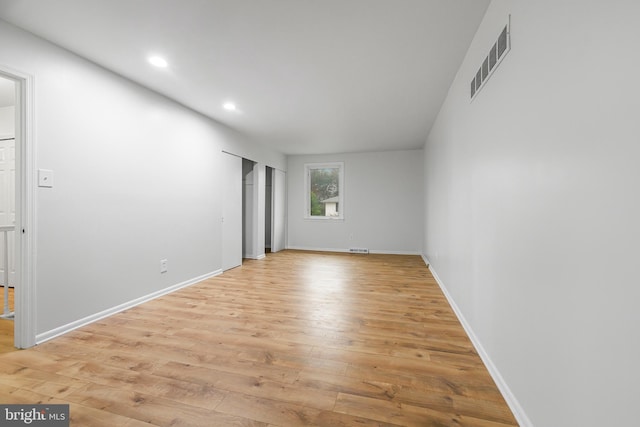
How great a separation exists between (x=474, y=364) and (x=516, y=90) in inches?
69.9

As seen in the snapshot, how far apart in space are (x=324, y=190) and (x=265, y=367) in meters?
5.77

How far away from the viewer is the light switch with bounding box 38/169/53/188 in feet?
7.55

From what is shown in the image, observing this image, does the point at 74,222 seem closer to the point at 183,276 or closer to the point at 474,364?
the point at 183,276

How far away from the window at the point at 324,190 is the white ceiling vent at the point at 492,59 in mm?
5060

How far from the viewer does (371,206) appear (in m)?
7.06

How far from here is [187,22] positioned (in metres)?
2.15

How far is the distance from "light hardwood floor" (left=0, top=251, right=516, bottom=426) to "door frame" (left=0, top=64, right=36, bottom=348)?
20cm

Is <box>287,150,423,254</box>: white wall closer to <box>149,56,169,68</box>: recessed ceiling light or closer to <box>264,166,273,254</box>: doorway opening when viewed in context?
<box>264,166,273,254</box>: doorway opening

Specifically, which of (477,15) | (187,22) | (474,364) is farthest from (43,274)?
(477,15)

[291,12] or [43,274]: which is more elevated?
[291,12]

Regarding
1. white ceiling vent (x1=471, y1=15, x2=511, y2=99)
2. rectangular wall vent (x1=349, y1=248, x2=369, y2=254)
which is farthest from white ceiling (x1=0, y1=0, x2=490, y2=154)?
rectangular wall vent (x1=349, y1=248, x2=369, y2=254)

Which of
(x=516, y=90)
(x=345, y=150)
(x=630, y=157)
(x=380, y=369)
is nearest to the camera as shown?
(x=630, y=157)

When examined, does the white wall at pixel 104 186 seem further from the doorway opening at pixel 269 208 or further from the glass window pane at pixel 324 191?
the glass window pane at pixel 324 191

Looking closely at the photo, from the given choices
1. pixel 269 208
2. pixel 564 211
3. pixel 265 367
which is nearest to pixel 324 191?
pixel 269 208
